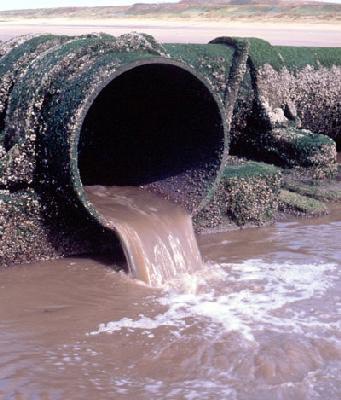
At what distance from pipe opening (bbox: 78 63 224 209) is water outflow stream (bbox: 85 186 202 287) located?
1.19 feet

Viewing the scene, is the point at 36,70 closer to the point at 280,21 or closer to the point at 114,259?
the point at 114,259

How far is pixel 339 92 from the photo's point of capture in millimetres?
8602

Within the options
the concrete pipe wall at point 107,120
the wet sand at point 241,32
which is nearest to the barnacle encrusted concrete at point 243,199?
the concrete pipe wall at point 107,120

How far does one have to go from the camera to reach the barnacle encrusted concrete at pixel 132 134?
495 centimetres

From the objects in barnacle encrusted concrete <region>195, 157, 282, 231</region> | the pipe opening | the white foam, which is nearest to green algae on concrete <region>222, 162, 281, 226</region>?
barnacle encrusted concrete <region>195, 157, 282, 231</region>

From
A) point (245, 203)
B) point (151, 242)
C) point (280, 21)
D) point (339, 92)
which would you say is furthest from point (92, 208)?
point (280, 21)

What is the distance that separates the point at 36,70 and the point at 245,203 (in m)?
1.99

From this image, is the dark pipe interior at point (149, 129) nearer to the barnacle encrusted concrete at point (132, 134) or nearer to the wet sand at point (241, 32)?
the barnacle encrusted concrete at point (132, 134)

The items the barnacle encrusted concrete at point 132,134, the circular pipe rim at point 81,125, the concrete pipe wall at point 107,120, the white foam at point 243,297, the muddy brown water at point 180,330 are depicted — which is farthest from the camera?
the barnacle encrusted concrete at point 132,134

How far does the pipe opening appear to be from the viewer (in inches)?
217

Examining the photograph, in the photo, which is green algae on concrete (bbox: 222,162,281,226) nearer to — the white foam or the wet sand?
the white foam

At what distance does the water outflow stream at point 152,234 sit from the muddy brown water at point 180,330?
11 cm

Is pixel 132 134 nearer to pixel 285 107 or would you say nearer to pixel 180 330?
pixel 285 107

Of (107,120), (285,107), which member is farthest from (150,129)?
(285,107)
